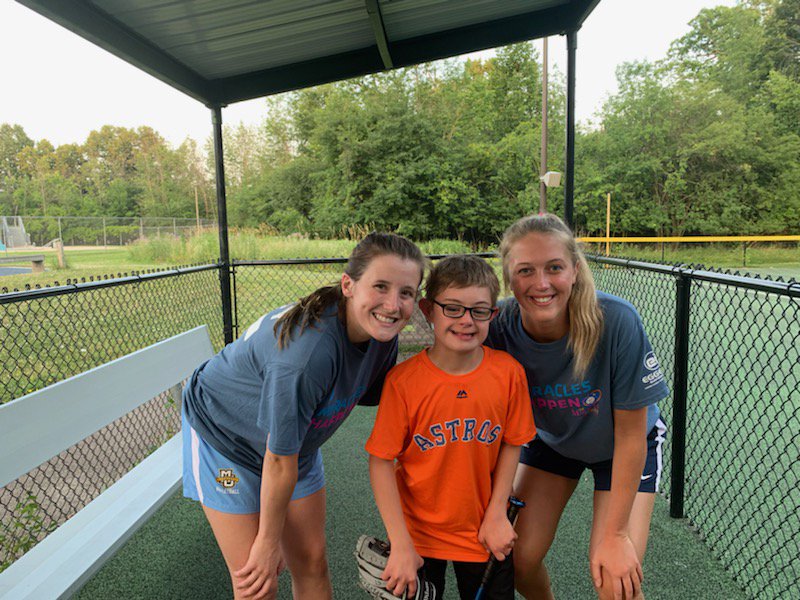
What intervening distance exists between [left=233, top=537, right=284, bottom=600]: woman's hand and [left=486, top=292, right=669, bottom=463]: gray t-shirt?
1.01 m

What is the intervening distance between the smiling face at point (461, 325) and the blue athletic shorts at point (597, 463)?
0.65m

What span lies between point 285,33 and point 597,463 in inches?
118

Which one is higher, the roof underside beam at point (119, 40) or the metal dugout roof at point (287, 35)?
the metal dugout roof at point (287, 35)

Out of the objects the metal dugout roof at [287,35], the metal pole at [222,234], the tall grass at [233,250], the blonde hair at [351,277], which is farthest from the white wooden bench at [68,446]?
the tall grass at [233,250]

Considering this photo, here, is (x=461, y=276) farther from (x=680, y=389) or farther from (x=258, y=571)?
(x=680, y=389)

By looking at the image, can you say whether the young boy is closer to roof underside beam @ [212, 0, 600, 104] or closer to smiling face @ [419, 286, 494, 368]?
smiling face @ [419, 286, 494, 368]

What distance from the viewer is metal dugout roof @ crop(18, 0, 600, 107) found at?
101 inches

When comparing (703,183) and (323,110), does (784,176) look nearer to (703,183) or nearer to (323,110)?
(703,183)

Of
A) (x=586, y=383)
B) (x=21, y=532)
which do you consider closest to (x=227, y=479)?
(x=586, y=383)

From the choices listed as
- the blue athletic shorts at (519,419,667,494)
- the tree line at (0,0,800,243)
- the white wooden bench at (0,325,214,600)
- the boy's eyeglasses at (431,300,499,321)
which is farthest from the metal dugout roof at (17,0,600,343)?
the tree line at (0,0,800,243)

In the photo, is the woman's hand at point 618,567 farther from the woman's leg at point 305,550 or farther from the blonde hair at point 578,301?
the woman's leg at point 305,550

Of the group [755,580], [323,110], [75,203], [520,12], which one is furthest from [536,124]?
[75,203]

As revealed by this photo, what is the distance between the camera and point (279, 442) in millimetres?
1396

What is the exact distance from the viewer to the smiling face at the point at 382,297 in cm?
149
